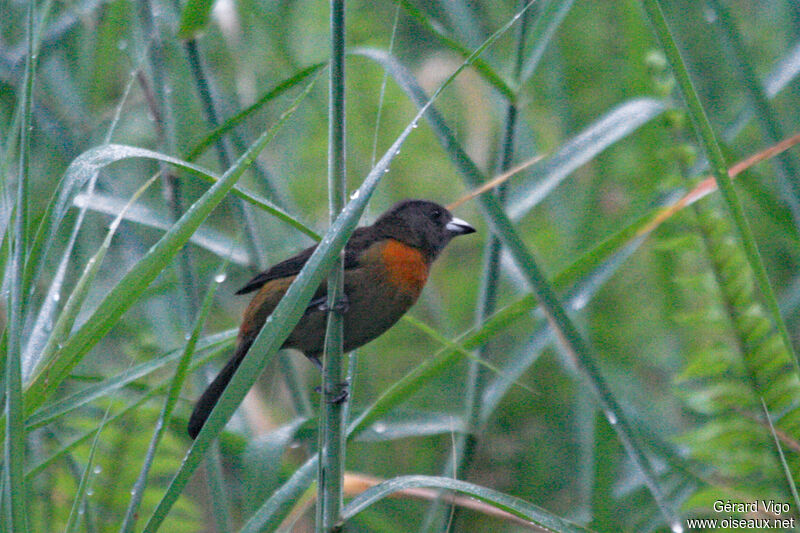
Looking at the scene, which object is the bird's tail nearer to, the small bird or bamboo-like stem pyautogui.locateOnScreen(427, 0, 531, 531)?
the small bird

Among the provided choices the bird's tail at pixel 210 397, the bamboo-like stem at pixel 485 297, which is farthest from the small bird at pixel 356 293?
the bamboo-like stem at pixel 485 297

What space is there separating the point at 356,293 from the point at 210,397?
53 cm

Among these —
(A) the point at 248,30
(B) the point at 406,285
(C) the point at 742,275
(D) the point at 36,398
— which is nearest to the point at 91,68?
(A) the point at 248,30

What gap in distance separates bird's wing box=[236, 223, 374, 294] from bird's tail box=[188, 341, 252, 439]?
18cm

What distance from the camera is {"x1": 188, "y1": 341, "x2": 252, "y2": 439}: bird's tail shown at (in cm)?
227

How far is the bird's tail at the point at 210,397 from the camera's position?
2.27 meters

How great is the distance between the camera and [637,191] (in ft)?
12.4

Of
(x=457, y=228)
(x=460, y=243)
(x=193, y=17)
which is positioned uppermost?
(x=460, y=243)

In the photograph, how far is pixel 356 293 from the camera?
2.54 meters

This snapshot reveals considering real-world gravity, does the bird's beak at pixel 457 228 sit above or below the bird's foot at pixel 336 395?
above

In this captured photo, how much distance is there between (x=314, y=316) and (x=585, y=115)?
2.22 m

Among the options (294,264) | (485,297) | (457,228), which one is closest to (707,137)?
(485,297)

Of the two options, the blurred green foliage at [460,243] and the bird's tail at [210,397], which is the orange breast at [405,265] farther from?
the bird's tail at [210,397]

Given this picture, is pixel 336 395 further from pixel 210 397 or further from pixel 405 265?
pixel 405 265
